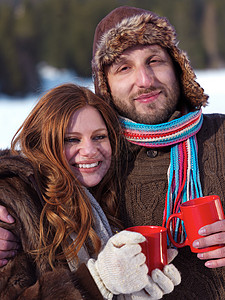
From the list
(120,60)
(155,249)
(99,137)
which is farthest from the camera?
(120,60)

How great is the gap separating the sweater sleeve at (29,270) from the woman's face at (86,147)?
0.89ft

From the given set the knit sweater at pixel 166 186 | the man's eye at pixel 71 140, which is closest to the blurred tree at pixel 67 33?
the knit sweater at pixel 166 186

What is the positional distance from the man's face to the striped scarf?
9 centimetres

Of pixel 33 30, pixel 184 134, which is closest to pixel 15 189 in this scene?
pixel 184 134

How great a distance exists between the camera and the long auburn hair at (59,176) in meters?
1.86

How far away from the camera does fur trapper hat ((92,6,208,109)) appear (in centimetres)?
241

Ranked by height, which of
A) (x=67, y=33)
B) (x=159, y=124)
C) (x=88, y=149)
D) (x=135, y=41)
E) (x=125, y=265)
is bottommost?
(x=125, y=265)

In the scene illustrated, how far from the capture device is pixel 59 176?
6.40 feet

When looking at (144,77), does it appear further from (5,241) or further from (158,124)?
(5,241)

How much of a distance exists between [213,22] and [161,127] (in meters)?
32.1

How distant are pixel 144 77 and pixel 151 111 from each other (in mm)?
201

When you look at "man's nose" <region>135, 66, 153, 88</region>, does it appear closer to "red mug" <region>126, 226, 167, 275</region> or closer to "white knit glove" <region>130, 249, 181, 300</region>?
"red mug" <region>126, 226, 167, 275</region>

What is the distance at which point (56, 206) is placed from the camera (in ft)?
6.31

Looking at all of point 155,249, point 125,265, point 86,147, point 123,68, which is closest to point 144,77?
point 123,68
